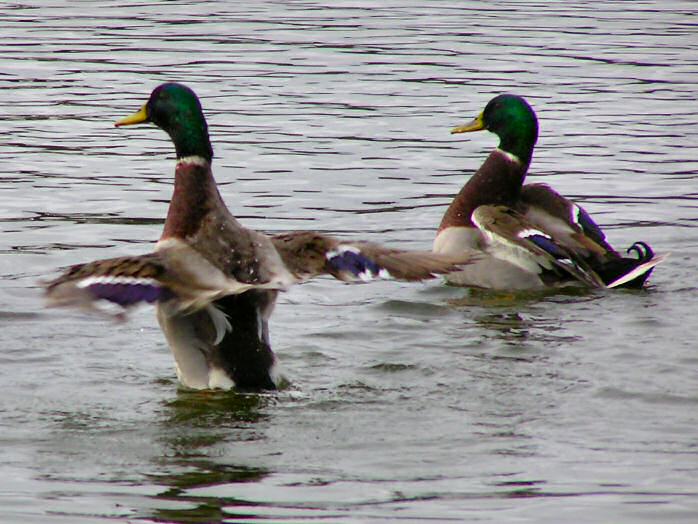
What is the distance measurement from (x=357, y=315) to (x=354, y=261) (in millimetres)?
2109

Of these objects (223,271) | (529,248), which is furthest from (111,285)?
(529,248)

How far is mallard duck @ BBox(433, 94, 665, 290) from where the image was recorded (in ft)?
31.0

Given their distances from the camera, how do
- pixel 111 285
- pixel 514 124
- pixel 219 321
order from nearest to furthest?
pixel 111 285
pixel 219 321
pixel 514 124

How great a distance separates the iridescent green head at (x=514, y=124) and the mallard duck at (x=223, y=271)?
352cm

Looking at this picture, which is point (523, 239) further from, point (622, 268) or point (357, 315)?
point (357, 315)

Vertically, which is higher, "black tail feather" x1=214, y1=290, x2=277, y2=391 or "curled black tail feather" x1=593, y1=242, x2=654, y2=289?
"black tail feather" x1=214, y1=290, x2=277, y2=391

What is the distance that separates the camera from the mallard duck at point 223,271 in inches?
258

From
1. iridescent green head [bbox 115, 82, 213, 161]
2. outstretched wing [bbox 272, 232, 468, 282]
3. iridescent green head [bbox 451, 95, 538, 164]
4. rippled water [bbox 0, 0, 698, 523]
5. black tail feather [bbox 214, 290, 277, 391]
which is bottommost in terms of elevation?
rippled water [bbox 0, 0, 698, 523]

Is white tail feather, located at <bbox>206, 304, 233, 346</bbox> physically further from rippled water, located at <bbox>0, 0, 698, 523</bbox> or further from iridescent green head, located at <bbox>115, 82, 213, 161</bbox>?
iridescent green head, located at <bbox>115, 82, 213, 161</bbox>

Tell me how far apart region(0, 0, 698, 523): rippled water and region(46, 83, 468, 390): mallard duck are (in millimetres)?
196

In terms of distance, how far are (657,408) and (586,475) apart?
1.08 m

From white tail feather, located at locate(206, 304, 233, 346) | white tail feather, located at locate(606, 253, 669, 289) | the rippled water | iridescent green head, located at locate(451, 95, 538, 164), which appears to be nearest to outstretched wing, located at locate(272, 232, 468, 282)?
white tail feather, located at locate(206, 304, 233, 346)

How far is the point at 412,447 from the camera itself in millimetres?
6434

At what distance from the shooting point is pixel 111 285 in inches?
246
